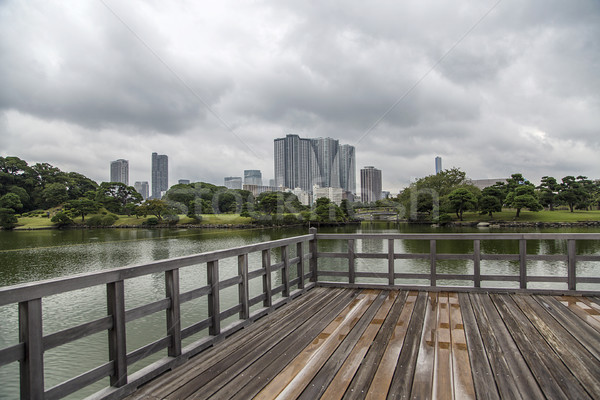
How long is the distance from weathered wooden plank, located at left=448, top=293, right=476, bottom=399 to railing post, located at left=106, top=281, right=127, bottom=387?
76.5 inches

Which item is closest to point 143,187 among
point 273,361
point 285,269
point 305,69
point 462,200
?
point 305,69

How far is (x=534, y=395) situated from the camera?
6.02 ft

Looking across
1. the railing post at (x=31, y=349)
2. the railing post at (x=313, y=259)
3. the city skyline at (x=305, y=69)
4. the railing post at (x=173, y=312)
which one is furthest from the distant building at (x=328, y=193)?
the railing post at (x=31, y=349)

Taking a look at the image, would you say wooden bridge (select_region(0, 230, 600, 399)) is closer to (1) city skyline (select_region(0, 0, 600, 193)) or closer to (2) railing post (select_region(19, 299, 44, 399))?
(2) railing post (select_region(19, 299, 44, 399))

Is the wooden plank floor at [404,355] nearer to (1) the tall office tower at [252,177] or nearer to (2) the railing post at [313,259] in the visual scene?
(2) the railing post at [313,259]

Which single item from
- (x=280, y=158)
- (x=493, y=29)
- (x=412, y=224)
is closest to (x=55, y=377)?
(x=493, y=29)

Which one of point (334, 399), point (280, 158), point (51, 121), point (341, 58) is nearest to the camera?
point (334, 399)

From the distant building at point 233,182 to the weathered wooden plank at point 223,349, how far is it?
6607cm

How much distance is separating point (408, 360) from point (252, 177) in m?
74.4

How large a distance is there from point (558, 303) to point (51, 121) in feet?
126

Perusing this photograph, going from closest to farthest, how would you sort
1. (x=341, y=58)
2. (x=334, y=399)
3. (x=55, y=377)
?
(x=334, y=399)
(x=55, y=377)
(x=341, y=58)

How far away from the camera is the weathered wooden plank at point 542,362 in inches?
73.9

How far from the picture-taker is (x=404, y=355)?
241cm

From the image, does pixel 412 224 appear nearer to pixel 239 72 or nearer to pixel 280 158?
pixel 280 158
